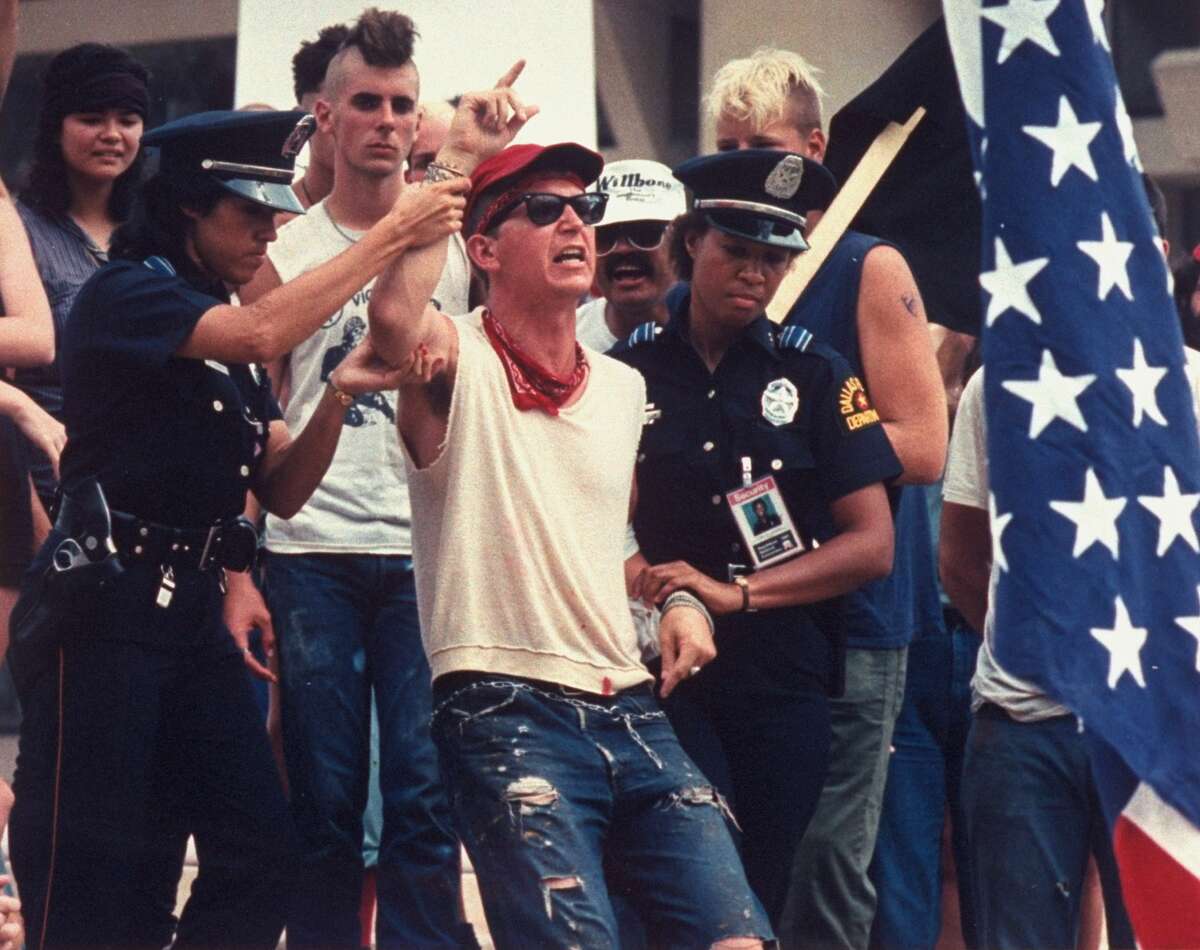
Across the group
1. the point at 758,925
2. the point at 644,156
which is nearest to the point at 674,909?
the point at 758,925

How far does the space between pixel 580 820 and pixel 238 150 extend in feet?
5.36

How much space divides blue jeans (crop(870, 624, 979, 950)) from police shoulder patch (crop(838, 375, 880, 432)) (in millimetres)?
1113

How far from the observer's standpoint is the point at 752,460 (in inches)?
205

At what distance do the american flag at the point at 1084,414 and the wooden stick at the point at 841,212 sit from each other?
1428mm

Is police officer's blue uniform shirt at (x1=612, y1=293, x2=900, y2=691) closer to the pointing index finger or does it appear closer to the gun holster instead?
the pointing index finger

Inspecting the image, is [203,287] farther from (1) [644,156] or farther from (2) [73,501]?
(1) [644,156]

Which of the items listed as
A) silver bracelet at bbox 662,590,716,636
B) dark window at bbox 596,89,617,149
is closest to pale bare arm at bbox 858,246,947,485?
silver bracelet at bbox 662,590,716,636

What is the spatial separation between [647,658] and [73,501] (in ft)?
3.98

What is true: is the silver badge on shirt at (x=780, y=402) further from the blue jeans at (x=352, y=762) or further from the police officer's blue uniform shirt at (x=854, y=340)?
the blue jeans at (x=352, y=762)

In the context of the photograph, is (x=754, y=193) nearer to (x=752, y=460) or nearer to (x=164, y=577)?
(x=752, y=460)

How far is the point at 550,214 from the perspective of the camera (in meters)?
4.85

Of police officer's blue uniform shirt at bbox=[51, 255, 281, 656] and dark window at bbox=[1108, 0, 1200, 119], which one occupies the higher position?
dark window at bbox=[1108, 0, 1200, 119]

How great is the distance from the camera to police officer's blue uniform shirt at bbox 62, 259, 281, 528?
490cm

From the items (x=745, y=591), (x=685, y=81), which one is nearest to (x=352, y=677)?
(x=745, y=591)
